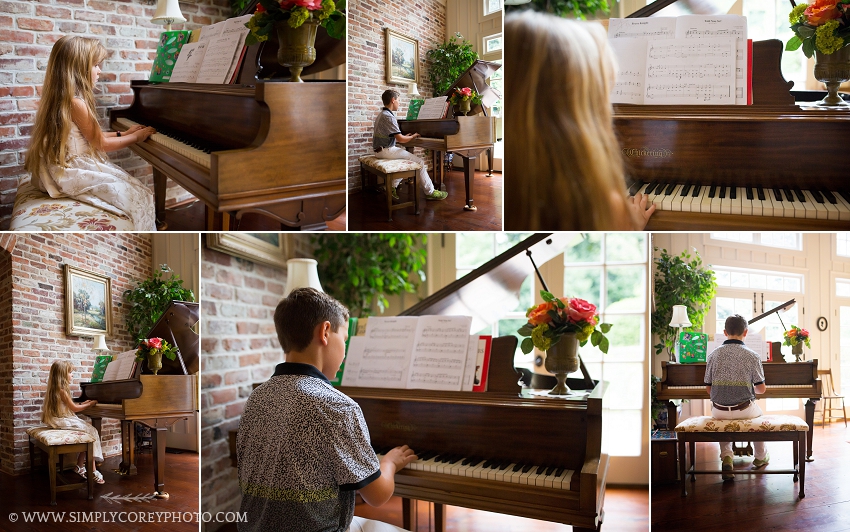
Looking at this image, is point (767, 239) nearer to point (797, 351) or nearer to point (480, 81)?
point (797, 351)

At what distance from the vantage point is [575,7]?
2334 mm

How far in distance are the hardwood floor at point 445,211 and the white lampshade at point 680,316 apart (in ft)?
2.90

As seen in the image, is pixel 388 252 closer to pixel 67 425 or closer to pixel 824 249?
Answer: pixel 67 425

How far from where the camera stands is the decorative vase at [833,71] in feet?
7.09

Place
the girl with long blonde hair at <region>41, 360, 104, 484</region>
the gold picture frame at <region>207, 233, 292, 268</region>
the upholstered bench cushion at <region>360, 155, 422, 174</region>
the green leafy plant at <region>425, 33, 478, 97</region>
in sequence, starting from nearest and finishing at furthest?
the green leafy plant at <region>425, 33, 478, 97</region> → the upholstered bench cushion at <region>360, 155, 422, 174</region> → the girl with long blonde hair at <region>41, 360, 104, 484</region> → the gold picture frame at <region>207, 233, 292, 268</region>

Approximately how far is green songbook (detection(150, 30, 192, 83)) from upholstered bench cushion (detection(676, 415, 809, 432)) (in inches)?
111

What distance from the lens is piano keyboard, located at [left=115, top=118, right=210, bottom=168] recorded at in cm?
238

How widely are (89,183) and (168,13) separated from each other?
2.70ft

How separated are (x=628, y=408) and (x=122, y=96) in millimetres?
3887

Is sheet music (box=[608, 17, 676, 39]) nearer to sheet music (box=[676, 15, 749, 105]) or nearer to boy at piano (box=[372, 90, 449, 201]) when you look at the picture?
sheet music (box=[676, 15, 749, 105])

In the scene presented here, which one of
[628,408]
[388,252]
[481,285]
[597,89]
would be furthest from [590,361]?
[597,89]

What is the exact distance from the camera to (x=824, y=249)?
95.8 inches

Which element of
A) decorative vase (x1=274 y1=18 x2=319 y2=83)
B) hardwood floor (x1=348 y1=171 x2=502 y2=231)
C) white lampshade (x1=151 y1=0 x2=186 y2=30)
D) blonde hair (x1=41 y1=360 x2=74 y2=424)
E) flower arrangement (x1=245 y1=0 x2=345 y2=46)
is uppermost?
white lampshade (x1=151 y1=0 x2=186 y2=30)

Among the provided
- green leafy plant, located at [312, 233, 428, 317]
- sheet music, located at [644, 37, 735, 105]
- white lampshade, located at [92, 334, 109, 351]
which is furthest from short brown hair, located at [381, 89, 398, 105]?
green leafy plant, located at [312, 233, 428, 317]
